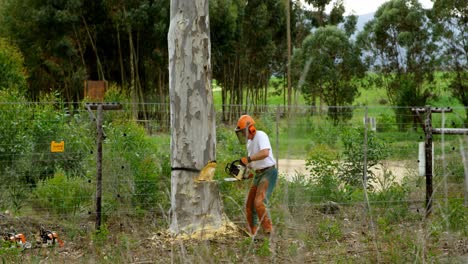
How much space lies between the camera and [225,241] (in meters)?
9.17

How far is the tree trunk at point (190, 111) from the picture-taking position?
951 cm

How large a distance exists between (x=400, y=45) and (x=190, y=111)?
29.5 meters

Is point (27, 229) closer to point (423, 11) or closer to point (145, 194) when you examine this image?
point (145, 194)

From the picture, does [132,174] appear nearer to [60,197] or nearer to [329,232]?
[60,197]

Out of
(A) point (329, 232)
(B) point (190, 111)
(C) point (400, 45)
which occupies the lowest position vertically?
(A) point (329, 232)

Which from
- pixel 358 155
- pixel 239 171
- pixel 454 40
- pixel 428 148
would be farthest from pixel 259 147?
pixel 454 40

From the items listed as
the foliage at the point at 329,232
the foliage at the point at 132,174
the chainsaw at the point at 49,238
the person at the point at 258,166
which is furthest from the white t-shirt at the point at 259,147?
the chainsaw at the point at 49,238

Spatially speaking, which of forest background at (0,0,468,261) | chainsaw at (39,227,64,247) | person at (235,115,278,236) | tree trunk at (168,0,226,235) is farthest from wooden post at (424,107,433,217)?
chainsaw at (39,227,64,247)

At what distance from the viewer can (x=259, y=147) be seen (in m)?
9.61

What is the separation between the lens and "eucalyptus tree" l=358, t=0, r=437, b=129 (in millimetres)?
37125

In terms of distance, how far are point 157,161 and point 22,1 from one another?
958 inches

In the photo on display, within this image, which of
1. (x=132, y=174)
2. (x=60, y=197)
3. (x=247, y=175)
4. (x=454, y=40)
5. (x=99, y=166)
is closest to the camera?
(x=247, y=175)

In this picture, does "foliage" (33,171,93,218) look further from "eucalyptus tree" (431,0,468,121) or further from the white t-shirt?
"eucalyptus tree" (431,0,468,121)

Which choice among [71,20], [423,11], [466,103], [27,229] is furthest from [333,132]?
[423,11]
